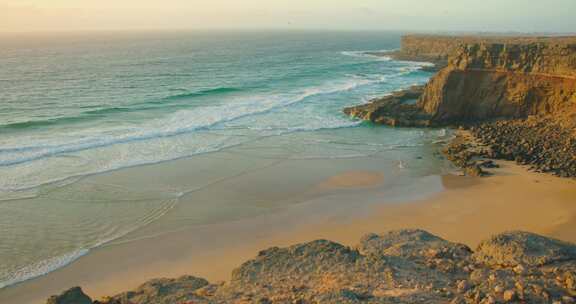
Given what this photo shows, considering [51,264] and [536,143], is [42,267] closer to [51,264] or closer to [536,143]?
[51,264]

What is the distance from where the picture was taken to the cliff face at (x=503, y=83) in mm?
25875

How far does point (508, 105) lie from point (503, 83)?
1379mm

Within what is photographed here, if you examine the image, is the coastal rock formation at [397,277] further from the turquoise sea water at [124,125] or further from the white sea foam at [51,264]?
the turquoise sea water at [124,125]

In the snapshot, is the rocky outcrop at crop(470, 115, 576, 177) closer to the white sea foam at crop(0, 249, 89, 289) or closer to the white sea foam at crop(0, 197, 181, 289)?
the white sea foam at crop(0, 197, 181, 289)

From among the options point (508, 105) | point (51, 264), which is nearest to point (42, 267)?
point (51, 264)

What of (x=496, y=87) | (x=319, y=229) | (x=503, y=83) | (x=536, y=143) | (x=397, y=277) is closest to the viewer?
(x=397, y=277)

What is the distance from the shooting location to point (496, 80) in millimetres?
28453

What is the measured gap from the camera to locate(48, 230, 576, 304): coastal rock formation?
8258 millimetres

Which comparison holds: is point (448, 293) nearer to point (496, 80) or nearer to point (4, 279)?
point (4, 279)

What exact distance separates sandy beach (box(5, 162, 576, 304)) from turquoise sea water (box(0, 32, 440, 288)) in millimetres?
1121

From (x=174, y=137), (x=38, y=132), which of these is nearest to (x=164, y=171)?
(x=174, y=137)

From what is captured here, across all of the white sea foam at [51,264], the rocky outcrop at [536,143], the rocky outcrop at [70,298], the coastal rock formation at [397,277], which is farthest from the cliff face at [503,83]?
the rocky outcrop at [70,298]

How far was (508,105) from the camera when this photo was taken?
91.8ft

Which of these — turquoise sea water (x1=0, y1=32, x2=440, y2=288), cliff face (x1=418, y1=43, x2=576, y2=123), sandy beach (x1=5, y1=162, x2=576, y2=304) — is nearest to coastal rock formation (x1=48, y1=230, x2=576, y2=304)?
sandy beach (x1=5, y1=162, x2=576, y2=304)
